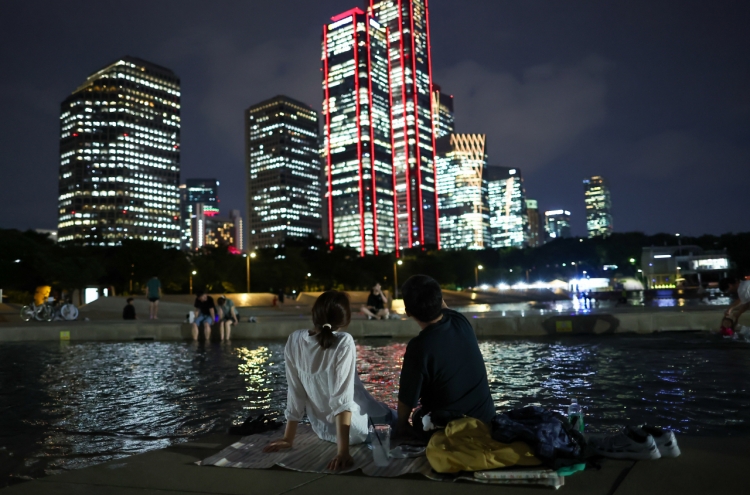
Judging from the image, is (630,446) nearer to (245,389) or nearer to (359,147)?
(245,389)

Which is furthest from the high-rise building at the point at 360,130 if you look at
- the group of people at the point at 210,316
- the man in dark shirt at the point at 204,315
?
the man in dark shirt at the point at 204,315

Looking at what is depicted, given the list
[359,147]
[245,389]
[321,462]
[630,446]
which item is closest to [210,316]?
[245,389]

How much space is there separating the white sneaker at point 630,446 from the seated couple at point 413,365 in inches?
32.6

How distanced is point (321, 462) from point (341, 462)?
254 millimetres

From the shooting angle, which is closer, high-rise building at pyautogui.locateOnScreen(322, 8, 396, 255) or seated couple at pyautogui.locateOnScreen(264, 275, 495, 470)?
seated couple at pyautogui.locateOnScreen(264, 275, 495, 470)

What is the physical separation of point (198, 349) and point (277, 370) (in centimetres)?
556

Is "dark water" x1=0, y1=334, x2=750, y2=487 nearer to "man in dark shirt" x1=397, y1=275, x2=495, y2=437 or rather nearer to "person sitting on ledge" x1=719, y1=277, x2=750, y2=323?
"person sitting on ledge" x1=719, y1=277, x2=750, y2=323

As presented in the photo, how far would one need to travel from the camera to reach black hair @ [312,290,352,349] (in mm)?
4195

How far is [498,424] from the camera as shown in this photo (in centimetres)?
379

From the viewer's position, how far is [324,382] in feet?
14.3

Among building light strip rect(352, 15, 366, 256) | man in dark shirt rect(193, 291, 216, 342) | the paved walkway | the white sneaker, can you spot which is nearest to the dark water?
the paved walkway

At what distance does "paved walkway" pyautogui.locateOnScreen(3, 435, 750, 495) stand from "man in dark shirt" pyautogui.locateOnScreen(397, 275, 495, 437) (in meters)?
0.65

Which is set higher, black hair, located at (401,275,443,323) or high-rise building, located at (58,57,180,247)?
high-rise building, located at (58,57,180,247)

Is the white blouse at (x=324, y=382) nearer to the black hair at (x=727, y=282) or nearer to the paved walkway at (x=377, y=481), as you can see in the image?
the paved walkway at (x=377, y=481)
